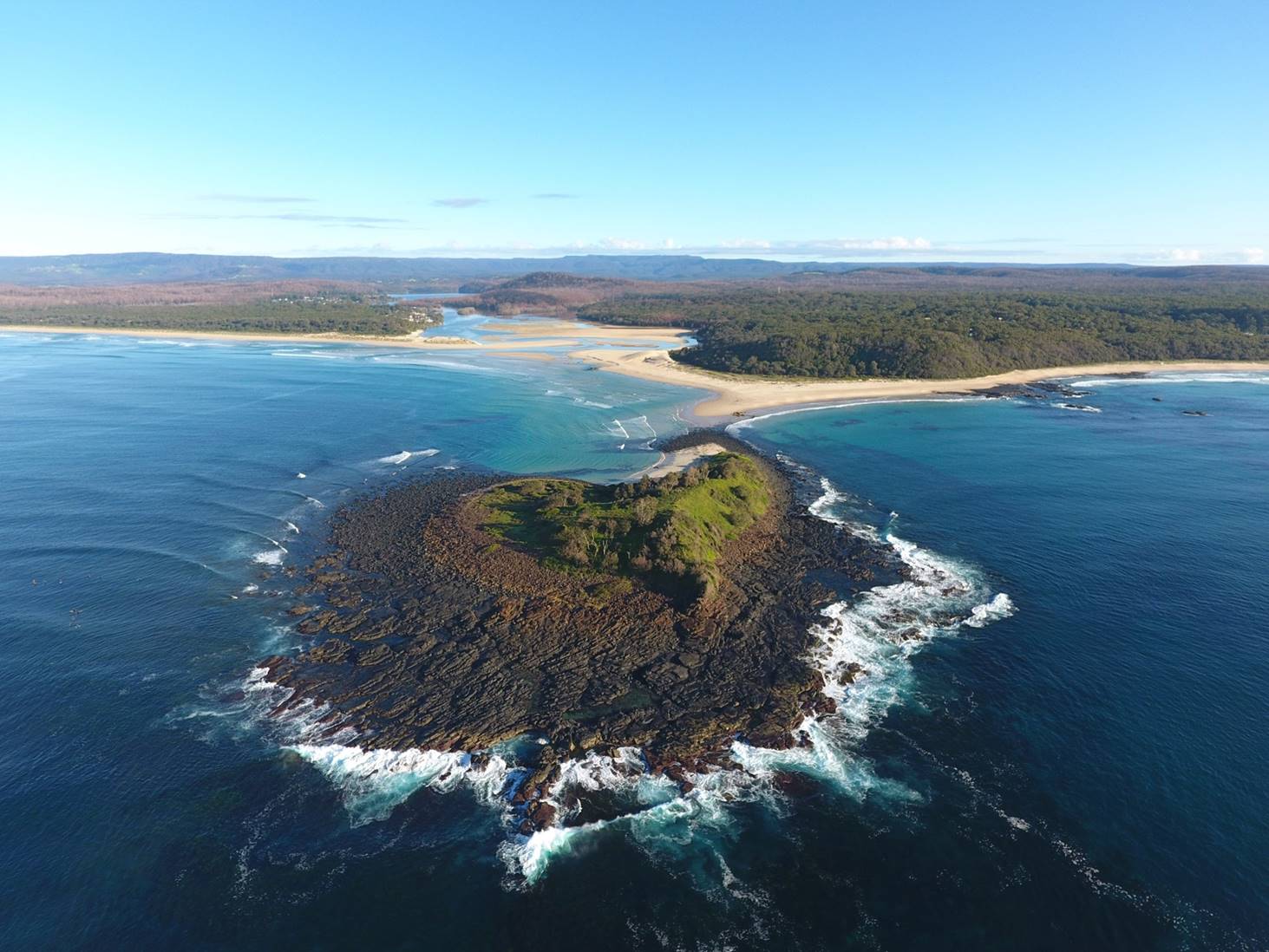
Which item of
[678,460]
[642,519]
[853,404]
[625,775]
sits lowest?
[625,775]

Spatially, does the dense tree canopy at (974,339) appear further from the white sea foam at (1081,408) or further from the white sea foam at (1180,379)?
the white sea foam at (1081,408)

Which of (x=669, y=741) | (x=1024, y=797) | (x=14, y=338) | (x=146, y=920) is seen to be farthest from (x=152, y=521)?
(x=14, y=338)

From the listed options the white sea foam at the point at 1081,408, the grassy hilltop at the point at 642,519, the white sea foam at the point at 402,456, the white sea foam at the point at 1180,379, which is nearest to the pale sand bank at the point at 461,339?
the white sea foam at the point at 402,456

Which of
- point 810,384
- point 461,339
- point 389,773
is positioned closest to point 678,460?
point 389,773

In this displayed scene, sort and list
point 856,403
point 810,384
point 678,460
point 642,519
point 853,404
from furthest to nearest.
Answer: point 810,384
point 856,403
point 853,404
point 678,460
point 642,519

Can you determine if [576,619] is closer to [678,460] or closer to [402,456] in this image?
[678,460]
